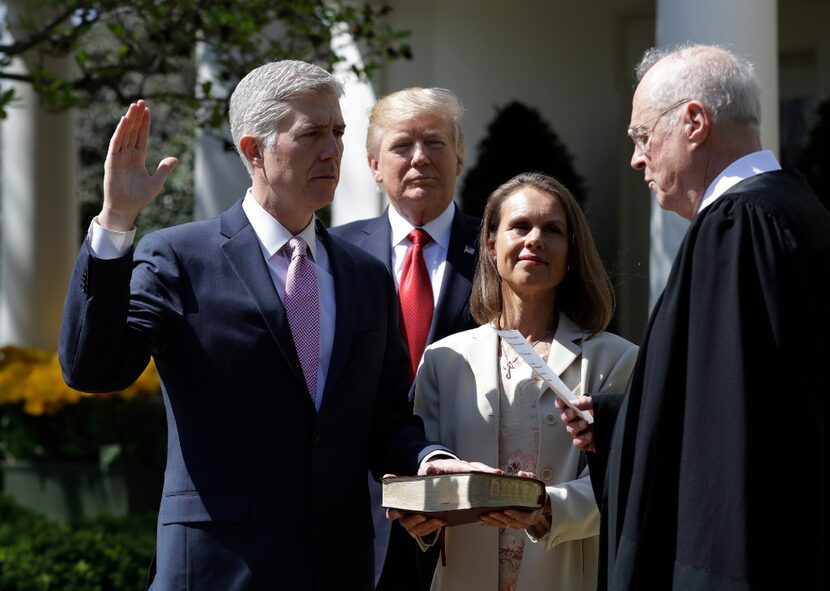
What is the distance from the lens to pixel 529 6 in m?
11.4

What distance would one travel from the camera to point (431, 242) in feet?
15.8

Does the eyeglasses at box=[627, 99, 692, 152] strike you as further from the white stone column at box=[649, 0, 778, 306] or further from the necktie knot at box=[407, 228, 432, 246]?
the white stone column at box=[649, 0, 778, 306]

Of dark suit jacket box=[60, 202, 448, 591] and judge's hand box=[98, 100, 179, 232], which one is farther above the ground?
judge's hand box=[98, 100, 179, 232]


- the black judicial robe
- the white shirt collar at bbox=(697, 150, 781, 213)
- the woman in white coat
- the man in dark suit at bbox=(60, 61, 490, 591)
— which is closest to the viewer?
the black judicial robe

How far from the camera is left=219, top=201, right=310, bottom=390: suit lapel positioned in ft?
11.4

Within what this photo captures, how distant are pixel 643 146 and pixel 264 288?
1119mm

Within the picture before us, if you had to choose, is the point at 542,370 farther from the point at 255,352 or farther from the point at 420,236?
the point at 420,236

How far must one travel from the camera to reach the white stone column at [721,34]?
6.90 metres

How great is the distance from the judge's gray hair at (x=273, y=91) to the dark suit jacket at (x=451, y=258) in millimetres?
1113

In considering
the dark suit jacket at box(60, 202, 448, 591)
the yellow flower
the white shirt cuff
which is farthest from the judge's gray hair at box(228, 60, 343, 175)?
the yellow flower

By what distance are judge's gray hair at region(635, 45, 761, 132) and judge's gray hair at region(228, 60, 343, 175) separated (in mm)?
992

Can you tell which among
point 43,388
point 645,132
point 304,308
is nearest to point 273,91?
point 304,308

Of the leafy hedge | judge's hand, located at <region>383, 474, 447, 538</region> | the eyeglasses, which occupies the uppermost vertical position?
the eyeglasses

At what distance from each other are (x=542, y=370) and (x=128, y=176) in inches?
48.9
